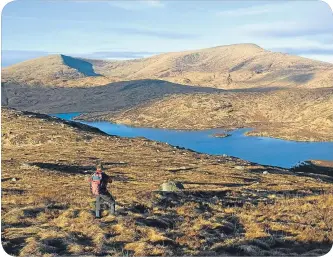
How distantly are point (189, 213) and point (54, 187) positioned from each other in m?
13.1

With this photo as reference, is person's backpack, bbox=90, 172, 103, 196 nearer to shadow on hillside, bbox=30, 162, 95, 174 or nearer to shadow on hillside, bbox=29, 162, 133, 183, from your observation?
shadow on hillside, bbox=29, 162, 133, 183

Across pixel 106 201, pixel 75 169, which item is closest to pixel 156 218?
pixel 106 201

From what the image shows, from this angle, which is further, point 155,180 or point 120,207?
point 155,180

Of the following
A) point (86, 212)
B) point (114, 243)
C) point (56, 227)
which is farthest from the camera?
point (86, 212)

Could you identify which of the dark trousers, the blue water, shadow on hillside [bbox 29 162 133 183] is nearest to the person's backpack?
the dark trousers

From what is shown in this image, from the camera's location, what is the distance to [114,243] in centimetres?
1991

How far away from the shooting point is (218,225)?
2352 cm

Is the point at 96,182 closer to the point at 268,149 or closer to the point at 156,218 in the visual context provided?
the point at 156,218

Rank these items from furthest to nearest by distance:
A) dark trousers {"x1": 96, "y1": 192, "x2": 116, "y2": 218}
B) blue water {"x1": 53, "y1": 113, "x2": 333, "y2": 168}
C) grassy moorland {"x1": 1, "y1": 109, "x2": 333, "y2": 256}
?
blue water {"x1": 53, "y1": 113, "x2": 333, "y2": 168} → dark trousers {"x1": 96, "y1": 192, "x2": 116, "y2": 218} → grassy moorland {"x1": 1, "y1": 109, "x2": 333, "y2": 256}

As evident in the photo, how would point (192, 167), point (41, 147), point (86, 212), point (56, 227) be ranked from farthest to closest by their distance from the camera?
1. point (41, 147)
2. point (192, 167)
3. point (86, 212)
4. point (56, 227)

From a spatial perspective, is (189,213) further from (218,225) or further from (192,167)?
(192,167)

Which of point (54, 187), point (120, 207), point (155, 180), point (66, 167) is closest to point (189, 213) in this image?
point (120, 207)

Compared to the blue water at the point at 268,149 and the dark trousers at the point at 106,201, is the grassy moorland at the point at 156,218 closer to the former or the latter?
the dark trousers at the point at 106,201

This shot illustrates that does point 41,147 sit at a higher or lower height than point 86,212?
lower
